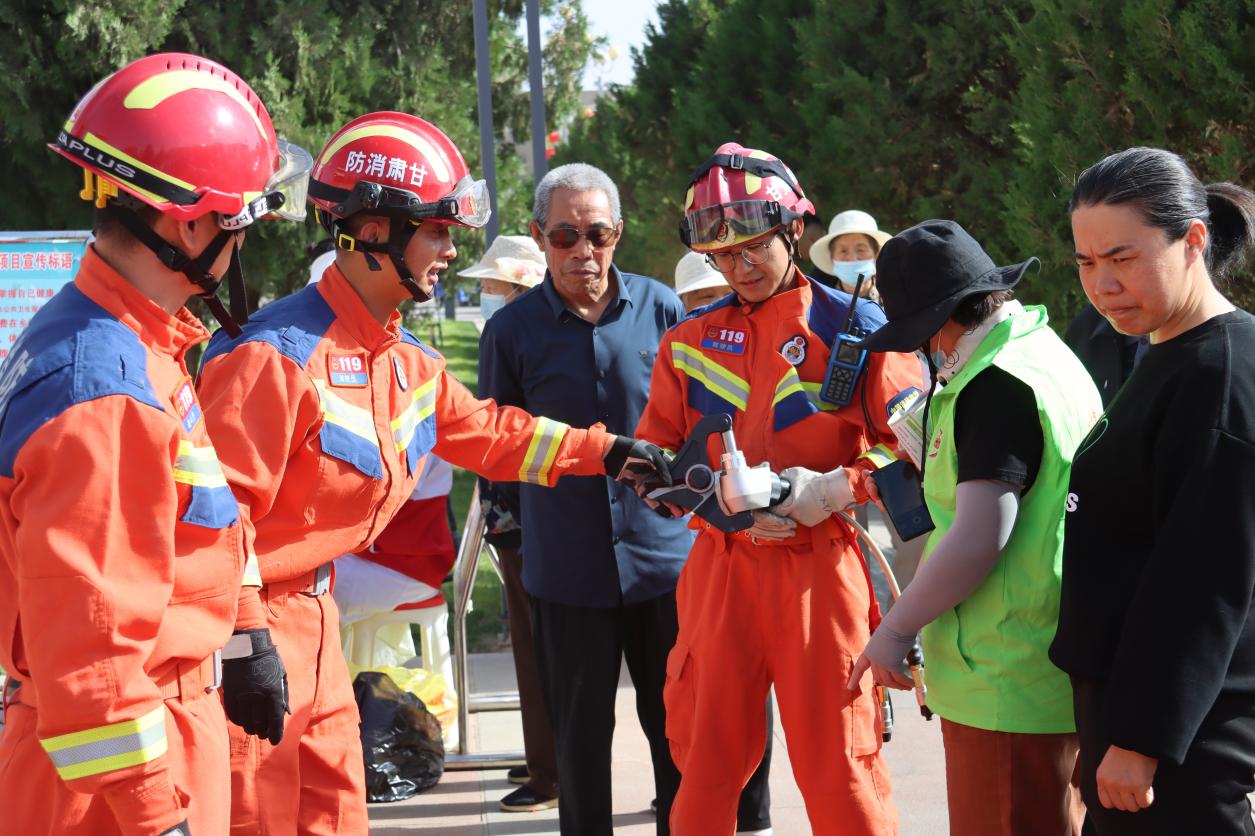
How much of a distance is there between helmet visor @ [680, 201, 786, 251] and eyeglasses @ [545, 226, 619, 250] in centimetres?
64

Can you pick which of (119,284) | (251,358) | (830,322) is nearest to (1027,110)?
(830,322)

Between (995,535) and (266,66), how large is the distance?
11.2m

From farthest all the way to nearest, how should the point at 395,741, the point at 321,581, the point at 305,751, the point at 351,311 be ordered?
the point at 395,741 → the point at 351,311 → the point at 321,581 → the point at 305,751

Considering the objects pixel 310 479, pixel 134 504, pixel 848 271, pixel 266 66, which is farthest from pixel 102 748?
pixel 266 66

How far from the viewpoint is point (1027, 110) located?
7.67 m

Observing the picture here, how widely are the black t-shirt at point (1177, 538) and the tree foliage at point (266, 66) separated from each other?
10.1 metres

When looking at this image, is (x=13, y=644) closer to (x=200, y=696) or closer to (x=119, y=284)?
(x=200, y=696)

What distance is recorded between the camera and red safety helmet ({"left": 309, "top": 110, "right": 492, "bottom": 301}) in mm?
3340

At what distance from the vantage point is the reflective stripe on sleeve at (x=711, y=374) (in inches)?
144

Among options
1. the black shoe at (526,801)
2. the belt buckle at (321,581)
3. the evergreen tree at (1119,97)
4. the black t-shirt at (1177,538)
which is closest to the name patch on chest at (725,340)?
the belt buckle at (321,581)

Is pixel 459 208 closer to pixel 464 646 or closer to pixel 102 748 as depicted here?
pixel 102 748

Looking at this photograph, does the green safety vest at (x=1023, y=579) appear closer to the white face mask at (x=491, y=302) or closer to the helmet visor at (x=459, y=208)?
the helmet visor at (x=459, y=208)

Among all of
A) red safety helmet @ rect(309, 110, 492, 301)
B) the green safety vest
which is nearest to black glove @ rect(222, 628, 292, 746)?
red safety helmet @ rect(309, 110, 492, 301)

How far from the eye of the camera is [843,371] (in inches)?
139
